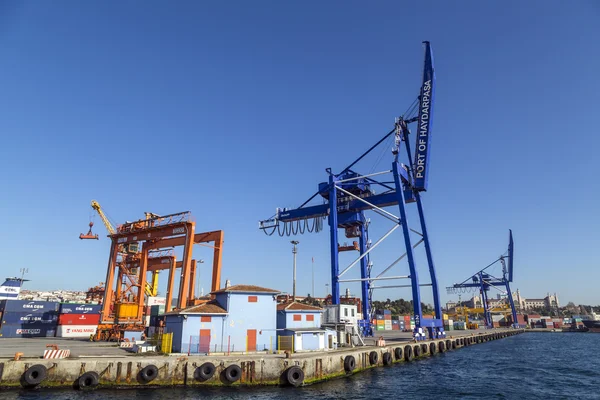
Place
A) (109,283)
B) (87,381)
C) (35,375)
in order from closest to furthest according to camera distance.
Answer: (35,375) < (87,381) < (109,283)

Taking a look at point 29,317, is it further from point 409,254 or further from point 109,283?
point 409,254

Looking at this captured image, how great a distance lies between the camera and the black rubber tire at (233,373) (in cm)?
2142

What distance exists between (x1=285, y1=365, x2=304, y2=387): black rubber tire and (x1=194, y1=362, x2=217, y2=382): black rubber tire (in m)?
4.34

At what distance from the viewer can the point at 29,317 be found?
156 ft

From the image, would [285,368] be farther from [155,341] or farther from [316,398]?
[155,341]

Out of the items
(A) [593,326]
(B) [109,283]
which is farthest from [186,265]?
(A) [593,326]

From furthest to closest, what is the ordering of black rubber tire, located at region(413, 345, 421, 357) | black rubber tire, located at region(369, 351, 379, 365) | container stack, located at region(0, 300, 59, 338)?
container stack, located at region(0, 300, 59, 338)
black rubber tire, located at region(413, 345, 421, 357)
black rubber tire, located at region(369, 351, 379, 365)

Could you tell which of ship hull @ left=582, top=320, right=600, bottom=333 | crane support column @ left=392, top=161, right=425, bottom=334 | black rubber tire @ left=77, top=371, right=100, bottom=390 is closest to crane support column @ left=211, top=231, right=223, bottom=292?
black rubber tire @ left=77, top=371, right=100, bottom=390

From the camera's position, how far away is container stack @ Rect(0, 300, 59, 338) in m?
46.6

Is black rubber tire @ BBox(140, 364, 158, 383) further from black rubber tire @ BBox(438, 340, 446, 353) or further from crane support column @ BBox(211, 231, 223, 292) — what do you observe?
black rubber tire @ BBox(438, 340, 446, 353)

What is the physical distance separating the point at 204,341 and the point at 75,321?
33529 mm

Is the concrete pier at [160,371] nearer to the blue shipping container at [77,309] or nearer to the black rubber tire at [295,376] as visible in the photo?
the black rubber tire at [295,376]

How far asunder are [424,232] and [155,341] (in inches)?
1157

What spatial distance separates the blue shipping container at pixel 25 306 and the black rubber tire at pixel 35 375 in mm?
34282
